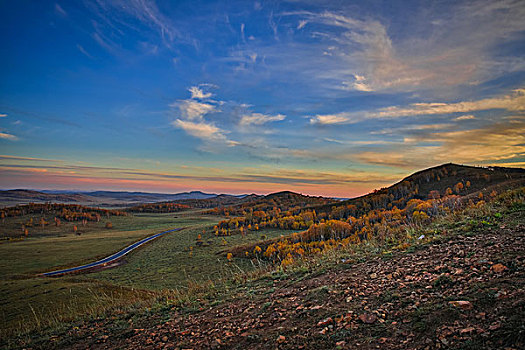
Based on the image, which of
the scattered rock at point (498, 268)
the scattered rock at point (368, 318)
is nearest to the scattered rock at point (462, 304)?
the scattered rock at point (368, 318)

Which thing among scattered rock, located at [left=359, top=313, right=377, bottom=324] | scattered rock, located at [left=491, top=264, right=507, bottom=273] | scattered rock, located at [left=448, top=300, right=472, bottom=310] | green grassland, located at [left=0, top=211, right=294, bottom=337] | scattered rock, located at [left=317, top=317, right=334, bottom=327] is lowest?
green grassland, located at [left=0, top=211, right=294, bottom=337]

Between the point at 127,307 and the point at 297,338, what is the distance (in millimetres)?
7979

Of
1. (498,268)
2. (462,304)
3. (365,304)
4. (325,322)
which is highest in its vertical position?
(498,268)

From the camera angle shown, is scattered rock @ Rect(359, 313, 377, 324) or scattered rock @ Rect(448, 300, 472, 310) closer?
scattered rock @ Rect(448, 300, 472, 310)

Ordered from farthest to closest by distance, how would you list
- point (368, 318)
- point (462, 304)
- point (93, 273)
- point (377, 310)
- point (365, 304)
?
point (93, 273) → point (365, 304) → point (377, 310) → point (368, 318) → point (462, 304)

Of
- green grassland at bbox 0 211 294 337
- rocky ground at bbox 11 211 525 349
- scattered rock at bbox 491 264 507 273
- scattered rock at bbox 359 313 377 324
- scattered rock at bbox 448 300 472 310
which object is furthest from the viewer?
green grassland at bbox 0 211 294 337

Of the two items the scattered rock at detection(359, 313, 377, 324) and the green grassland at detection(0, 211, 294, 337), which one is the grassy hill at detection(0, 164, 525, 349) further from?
the green grassland at detection(0, 211, 294, 337)

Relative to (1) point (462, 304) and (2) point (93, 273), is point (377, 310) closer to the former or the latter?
(1) point (462, 304)

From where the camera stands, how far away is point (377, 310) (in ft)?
15.7

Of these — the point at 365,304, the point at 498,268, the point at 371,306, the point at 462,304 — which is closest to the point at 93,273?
the point at 365,304

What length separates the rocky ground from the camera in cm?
370

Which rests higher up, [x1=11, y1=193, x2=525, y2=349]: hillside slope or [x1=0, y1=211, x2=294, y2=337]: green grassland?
[x1=11, y1=193, x2=525, y2=349]: hillside slope

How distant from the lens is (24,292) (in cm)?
3659

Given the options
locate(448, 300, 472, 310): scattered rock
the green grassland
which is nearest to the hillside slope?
locate(448, 300, 472, 310): scattered rock
